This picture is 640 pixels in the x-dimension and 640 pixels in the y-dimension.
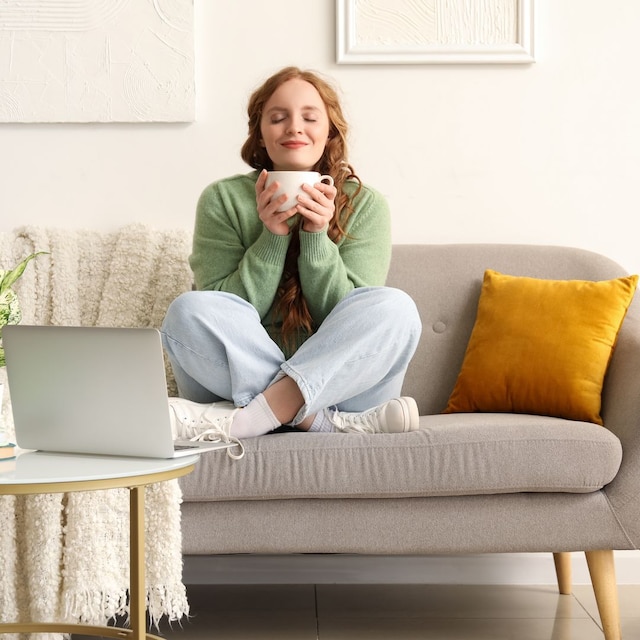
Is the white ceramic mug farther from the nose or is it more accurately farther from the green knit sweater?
the nose

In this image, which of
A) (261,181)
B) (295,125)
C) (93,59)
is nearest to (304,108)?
(295,125)

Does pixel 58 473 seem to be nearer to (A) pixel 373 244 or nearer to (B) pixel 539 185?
(A) pixel 373 244

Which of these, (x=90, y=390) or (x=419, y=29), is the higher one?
(x=419, y=29)

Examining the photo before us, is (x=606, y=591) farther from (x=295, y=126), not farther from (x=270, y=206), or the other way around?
(x=295, y=126)

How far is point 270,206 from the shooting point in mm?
1961

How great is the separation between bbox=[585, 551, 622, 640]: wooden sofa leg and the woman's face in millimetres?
1067

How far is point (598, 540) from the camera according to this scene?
1.81m

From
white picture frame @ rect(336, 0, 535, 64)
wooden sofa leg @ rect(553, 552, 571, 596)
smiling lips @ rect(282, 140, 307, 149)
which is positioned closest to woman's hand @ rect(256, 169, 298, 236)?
smiling lips @ rect(282, 140, 307, 149)

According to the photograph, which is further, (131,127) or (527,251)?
(131,127)

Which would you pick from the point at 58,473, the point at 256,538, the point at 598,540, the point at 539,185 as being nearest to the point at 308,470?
the point at 256,538

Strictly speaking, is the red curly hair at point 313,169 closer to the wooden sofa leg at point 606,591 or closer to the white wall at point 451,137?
the white wall at point 451,137

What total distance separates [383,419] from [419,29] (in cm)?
129

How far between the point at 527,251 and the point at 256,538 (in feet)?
3.68

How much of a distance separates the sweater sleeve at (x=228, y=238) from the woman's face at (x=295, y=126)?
11cm
